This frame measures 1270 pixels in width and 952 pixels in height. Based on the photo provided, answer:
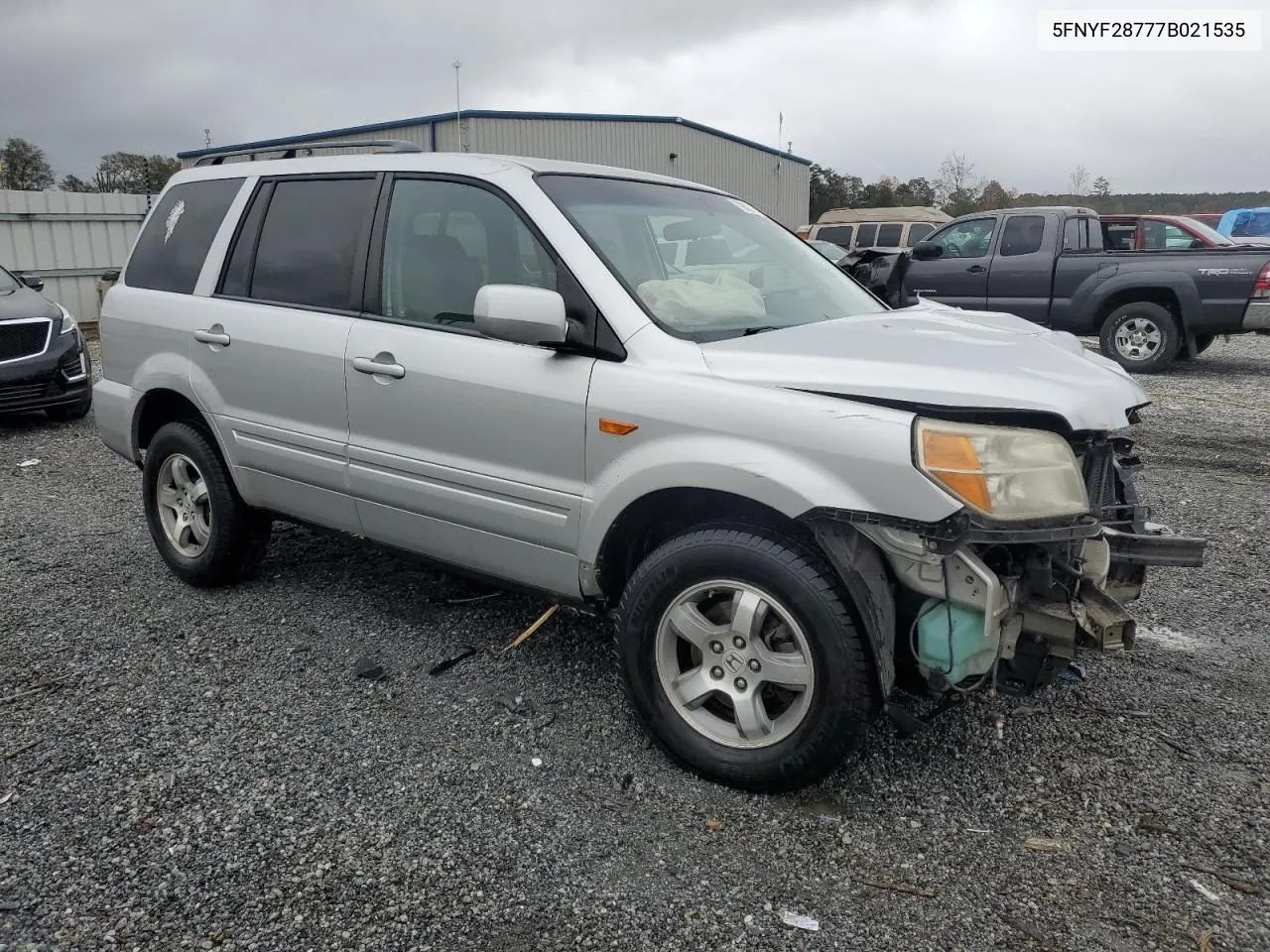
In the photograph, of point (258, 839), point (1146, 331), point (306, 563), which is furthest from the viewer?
point (1146, 331)

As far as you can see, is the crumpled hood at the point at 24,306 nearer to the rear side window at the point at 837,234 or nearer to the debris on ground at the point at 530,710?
the debris on ground at the point at 530,710

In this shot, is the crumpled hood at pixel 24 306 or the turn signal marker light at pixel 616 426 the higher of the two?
the turn signal marker light at pixel 616 426

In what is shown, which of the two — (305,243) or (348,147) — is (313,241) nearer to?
(305,243)

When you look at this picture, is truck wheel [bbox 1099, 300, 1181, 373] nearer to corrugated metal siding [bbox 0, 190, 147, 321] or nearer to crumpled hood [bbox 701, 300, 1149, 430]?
crumpled hood [bbox 701, 300, 1149, 430]

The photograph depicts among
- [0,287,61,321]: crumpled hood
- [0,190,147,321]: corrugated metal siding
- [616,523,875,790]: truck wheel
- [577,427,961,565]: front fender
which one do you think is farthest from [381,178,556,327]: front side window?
[0,190,147,321]: corrugated metal siding

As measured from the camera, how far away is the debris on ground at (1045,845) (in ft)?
8.49

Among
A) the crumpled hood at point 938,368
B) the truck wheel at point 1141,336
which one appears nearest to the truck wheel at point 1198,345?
the truck wheel at point 1141,336

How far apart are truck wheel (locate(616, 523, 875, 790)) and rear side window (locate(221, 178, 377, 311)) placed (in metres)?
1.72

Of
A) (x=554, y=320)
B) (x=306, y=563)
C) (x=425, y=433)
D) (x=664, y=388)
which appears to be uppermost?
(x=554, y=320)

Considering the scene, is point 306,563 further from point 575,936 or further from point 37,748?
point 575,936

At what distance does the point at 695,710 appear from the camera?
2939 mm

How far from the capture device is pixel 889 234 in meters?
21.3

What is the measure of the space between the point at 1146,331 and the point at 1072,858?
994 centimetres

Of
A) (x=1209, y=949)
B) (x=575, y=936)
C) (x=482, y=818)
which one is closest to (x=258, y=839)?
(x=482, y=818)
